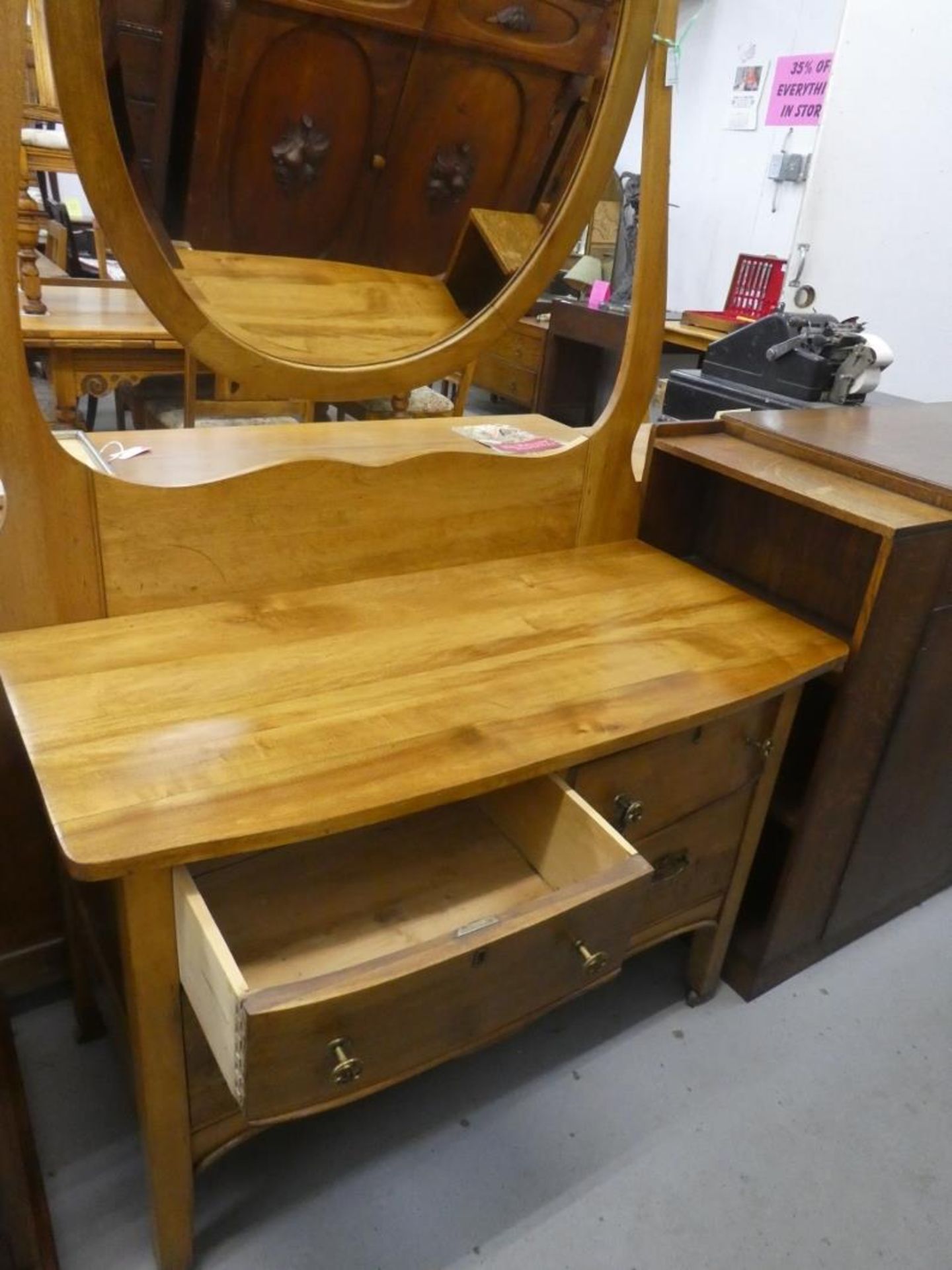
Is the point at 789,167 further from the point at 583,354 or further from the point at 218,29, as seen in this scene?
the point at 218,29

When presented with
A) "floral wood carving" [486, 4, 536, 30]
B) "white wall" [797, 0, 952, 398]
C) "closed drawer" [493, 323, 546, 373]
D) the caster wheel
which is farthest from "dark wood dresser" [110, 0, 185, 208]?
"closed drawer" [493, 323, 546, 373]

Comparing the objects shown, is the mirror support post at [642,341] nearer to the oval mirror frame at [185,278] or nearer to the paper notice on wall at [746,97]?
the oval mirror frame at [185,278]

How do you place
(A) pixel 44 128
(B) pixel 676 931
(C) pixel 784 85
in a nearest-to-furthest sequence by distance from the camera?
(B) pixel 676 931, (A) pixel 44 128, (C) pixel 784 85

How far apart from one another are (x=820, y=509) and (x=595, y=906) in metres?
0.61

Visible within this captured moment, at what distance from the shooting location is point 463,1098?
3.97 feet

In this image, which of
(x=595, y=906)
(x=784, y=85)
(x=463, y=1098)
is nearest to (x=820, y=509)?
(x=595, y=906)

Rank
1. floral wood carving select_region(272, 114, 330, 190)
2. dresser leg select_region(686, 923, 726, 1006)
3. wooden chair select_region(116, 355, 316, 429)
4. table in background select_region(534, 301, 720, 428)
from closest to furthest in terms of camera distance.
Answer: floral wood carving select_region(272, 114, 330, 190)
dresser leg select_region(686, 923, 726, 1006)
wooden chair select_region(116, 355, 316, 429)
table in background select_region(534, 301, 720, 428)

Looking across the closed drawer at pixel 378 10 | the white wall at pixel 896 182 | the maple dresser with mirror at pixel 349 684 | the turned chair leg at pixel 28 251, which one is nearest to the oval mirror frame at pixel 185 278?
the maple dresser with mirror at pixel 349 684

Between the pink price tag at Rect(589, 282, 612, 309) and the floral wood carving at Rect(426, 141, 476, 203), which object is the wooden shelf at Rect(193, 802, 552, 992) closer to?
the floral wood carving at Rect(426, 141, 476, 203)

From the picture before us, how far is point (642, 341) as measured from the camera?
1.30 metres

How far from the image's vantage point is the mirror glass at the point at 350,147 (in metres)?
0.90

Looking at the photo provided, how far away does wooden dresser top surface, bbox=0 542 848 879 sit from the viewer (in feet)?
2.52

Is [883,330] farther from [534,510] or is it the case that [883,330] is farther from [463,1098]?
[463,1098]

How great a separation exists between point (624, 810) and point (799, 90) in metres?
3.29
